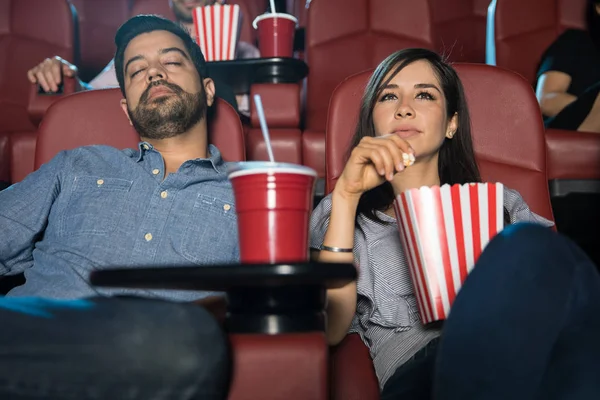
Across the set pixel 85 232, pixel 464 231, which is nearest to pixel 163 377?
pixel 464 231

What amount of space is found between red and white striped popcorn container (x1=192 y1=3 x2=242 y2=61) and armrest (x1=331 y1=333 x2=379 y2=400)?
103 cm

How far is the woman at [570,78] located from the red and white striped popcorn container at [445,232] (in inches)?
40.2

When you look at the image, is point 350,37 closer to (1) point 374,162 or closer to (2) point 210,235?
(2) point 210,235

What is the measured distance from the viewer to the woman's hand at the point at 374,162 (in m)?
0.75

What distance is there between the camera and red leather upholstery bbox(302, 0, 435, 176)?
1882mm

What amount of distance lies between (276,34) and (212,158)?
28.7 inches

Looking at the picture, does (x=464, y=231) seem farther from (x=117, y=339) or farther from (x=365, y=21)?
(x=365, y=21)

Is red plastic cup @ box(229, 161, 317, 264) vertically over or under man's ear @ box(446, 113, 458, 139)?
under

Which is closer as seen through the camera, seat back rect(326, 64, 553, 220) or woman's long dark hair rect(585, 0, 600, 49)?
seat back rect(326, 64, 553, 220)

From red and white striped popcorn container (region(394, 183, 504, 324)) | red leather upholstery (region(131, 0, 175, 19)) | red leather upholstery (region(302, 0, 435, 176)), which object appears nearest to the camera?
red and white striped popcorn container (region(394, 183, 504, 324))

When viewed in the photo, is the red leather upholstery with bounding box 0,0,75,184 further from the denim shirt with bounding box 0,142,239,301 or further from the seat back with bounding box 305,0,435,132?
the denim shirt with bounding box 0,142,239,301

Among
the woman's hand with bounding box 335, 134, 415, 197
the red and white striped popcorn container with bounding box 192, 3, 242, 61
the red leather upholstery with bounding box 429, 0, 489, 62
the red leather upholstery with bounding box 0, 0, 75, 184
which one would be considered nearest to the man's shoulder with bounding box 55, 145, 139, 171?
the woman's hand with bounding box 335, 134, 415, 197

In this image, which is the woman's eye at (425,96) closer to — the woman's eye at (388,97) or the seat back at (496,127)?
the woman's eye at (388,97)

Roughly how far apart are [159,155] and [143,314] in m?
0.58
